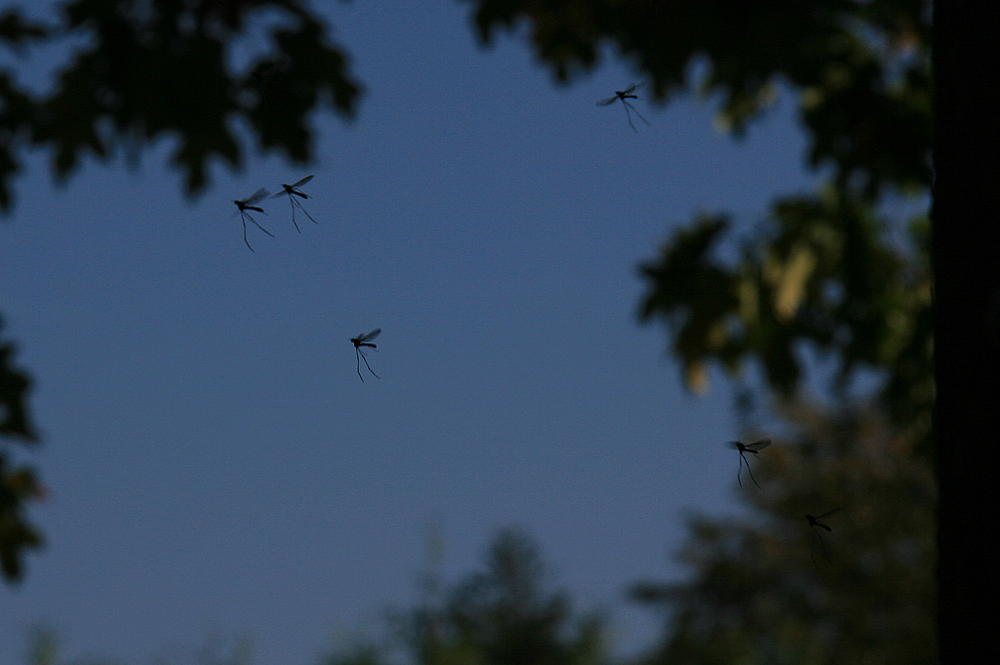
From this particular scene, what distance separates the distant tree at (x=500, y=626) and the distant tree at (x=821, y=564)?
37.5 feet

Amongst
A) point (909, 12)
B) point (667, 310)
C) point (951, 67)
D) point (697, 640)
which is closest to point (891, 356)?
point (667, 310)

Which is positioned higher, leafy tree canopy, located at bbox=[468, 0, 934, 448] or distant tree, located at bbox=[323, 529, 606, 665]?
distant tree, located at bbox=[323, 529, 606, 665]

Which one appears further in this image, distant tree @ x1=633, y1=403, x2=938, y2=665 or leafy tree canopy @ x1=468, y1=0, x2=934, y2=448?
distant tree @ x1=633, y1=403, x2=938, y2=665

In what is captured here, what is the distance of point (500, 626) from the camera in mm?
33438

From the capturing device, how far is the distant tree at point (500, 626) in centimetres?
3219

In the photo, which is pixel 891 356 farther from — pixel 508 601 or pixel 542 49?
pixel 508 601

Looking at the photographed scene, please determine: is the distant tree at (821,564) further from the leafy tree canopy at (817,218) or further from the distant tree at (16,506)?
the distant tree at (16,506)

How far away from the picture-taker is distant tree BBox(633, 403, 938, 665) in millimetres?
17766

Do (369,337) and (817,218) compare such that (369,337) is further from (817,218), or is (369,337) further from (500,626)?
(500,626)

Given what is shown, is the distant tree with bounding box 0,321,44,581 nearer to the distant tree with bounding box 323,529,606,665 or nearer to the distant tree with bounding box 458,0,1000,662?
the distant tree with bounding box 458,0,1000,662

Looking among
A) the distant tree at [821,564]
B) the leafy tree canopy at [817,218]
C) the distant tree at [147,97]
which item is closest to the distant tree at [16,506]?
the distant tree at [147,97]

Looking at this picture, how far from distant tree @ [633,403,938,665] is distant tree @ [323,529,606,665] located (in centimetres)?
1142

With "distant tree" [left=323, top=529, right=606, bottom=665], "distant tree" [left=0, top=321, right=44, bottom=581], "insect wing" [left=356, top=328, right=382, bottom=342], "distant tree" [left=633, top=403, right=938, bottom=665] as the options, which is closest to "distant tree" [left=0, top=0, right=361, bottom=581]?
"distant tree" [left=0, top=321, right=44, bottom=581]

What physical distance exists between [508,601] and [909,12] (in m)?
31.7
